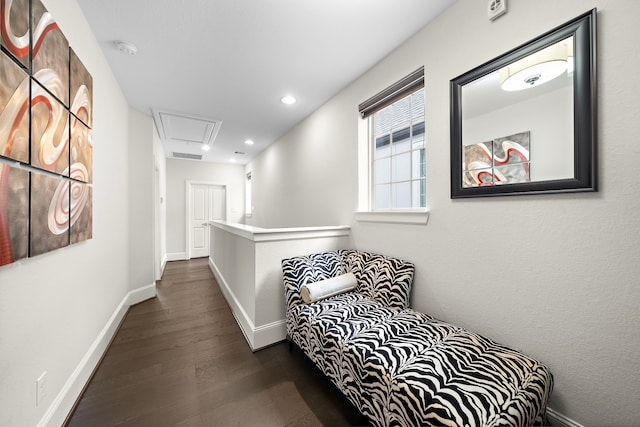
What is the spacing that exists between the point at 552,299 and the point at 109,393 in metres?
2.61

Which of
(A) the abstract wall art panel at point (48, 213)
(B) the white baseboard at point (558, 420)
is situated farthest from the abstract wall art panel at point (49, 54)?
(B) the white baseboard at point (558, 420)

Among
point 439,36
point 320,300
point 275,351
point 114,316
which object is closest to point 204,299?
point 114,316

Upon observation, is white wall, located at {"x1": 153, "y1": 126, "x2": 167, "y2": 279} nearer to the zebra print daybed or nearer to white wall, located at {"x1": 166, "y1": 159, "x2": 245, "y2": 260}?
white wall, located at {"x1": 166, "y1": 159, "x2": 245, "y2": 260}

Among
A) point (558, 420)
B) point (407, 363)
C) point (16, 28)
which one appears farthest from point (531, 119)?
point (16, 28)

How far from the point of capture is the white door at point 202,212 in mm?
5902

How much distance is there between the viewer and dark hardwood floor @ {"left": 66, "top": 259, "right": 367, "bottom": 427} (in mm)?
1323

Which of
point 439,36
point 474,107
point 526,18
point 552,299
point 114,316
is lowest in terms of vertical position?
point 114,316

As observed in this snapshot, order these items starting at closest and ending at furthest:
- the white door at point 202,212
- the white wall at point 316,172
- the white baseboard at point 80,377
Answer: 1. the white baseboard at point 80,377
2. the white wall at point 316,172
3. the white door at point 202,212

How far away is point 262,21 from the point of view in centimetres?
170

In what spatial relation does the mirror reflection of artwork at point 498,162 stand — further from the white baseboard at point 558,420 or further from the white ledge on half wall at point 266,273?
the white ledge on half wall at point 266,273

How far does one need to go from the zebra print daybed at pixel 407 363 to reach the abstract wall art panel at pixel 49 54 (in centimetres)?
177

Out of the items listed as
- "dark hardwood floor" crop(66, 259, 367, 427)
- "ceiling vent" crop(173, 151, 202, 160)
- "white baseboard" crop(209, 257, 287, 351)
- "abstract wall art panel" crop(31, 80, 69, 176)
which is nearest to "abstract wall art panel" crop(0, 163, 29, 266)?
"abstract wall art panel" crop(31, 80, 69, 176)

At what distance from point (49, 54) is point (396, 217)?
229 cm

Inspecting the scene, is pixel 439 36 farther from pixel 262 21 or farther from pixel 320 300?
pixel 320 300
